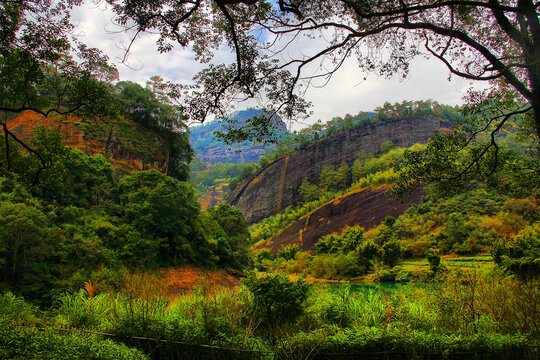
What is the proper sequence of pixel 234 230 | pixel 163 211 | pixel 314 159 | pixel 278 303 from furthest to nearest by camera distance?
pixel 314 159 → pixel 234 230 → pixel 163 211 → pixel 278 303

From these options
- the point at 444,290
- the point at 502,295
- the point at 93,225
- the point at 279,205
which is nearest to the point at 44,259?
the point at 93,225

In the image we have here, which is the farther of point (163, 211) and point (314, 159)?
point (314, 159)

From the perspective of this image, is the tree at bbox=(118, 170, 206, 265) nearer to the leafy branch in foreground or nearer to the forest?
the forest

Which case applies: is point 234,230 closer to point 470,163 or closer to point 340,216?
point 340,216

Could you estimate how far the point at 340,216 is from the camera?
41.4 meters

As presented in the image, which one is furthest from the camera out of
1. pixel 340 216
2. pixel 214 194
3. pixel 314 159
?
pixel 214 194

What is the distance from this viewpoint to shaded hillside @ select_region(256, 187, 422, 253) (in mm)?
37250

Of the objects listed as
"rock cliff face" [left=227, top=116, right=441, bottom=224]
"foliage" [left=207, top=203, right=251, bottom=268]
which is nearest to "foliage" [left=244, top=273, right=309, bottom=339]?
"foliage" [left=207, top=203, right=251, bottom=268]

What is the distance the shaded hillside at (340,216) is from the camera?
122 ft

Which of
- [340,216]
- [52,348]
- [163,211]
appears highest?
[163,211]

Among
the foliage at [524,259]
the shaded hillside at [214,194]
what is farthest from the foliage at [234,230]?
the shaded hillside at [214,194]

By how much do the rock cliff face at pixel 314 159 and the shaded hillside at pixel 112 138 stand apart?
31111 millimetres

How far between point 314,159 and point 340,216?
18.1 meters

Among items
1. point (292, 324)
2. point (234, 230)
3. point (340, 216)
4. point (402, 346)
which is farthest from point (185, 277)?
point (340, 216)
